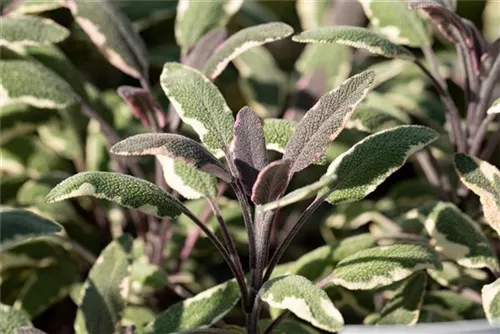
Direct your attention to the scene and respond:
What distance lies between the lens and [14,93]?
44.1 inches

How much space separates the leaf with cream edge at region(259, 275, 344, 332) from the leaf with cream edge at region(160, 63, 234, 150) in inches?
7.8

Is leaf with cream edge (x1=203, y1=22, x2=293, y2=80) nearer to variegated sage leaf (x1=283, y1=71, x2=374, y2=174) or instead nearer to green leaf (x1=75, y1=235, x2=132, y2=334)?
variegated sage leaf (x1=283, y1=71, x2=374, y2=174)

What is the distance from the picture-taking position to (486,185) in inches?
37.0

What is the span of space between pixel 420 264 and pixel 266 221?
204mm

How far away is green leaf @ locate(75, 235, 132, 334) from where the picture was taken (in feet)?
3.26

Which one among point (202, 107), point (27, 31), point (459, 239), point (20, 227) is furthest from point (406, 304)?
point (27, 31)

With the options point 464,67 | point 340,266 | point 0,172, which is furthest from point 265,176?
point 0,172

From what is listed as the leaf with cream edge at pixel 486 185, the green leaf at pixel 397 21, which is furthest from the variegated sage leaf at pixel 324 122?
the green leaf at pixel 397 21

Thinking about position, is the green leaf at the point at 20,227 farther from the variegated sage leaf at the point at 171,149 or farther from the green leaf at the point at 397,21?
the green leaf at the point at 397,21

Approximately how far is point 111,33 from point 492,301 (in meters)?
0.70

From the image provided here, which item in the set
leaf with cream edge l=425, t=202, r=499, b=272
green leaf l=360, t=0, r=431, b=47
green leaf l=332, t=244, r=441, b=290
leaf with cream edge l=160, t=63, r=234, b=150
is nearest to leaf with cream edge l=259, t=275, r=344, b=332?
green leaf l=332, t=244, r=441, b=290

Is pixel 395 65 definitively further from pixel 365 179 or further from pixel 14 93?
pixel 14 93

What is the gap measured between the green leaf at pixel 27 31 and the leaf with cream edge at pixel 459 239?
25.8 inches

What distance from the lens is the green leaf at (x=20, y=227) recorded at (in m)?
0.82
